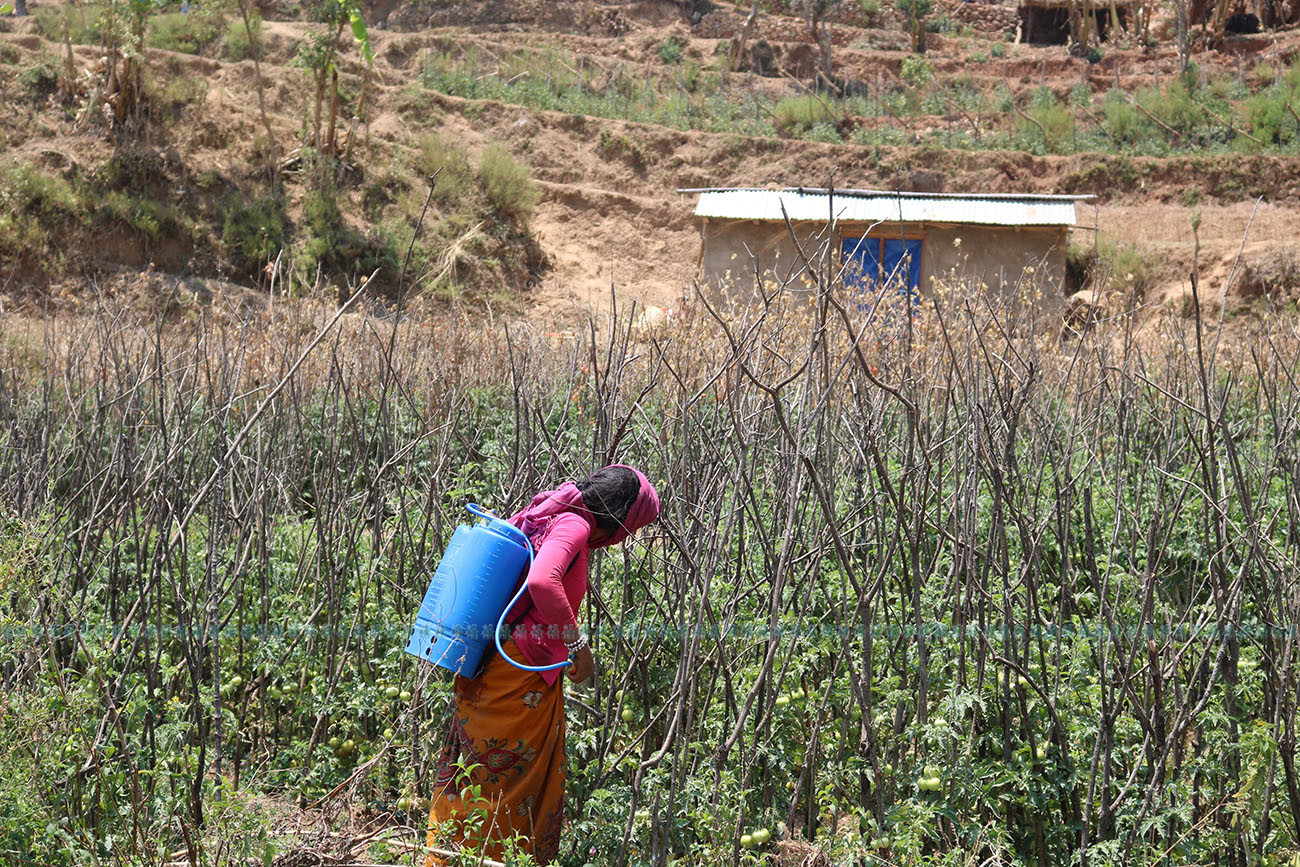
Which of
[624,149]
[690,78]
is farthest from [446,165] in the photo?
[690,78]

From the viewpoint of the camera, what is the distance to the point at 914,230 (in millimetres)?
12062

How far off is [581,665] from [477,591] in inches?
10.8

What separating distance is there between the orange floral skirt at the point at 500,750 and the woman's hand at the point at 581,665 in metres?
0.06

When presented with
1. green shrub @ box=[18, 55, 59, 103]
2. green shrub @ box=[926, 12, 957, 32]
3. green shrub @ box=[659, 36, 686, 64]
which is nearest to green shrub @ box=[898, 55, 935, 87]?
green shrub @ box=[926, 12, 957, 32]

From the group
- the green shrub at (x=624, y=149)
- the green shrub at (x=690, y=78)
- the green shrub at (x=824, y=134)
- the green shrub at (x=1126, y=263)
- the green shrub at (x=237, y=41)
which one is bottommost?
the green shrub at (x=1126, y=263)

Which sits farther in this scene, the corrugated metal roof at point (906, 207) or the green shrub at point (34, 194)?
the green shrub at point (34, 194)

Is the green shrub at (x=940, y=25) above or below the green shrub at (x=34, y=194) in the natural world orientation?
above

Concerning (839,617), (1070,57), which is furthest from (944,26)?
(839,617)

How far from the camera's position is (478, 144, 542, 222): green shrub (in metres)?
15.3

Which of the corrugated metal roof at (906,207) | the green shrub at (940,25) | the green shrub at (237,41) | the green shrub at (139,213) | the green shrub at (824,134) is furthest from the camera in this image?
the green shrub at (940,25)

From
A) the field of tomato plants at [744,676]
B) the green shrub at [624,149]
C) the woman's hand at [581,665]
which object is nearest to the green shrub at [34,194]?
the green shrub at [624,149]

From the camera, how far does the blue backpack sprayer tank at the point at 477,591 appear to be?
219cm

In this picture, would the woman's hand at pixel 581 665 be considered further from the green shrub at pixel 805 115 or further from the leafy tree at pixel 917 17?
the leafy tree at pixel 917 17

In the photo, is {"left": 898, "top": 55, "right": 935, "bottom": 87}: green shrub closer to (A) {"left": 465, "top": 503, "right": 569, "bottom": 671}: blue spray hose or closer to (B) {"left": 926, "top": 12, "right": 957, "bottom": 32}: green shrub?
(B) {"left": 926, "top": 12, "right": 957, "bottom": 32}: green shrub
